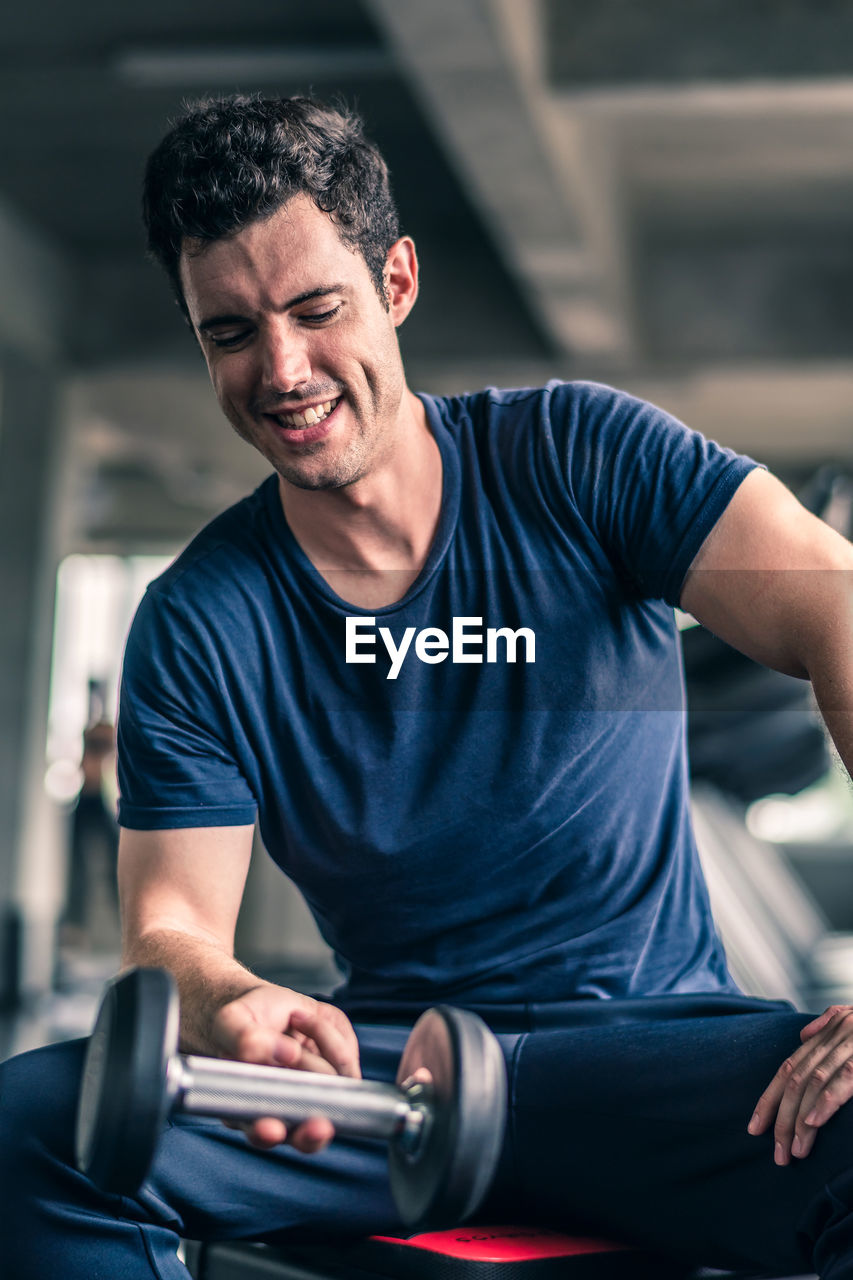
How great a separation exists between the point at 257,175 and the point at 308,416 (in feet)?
0.67

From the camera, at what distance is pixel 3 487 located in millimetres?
6078

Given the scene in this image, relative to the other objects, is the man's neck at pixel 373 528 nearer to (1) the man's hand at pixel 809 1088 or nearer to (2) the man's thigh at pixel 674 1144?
(2) the man's thigh at pixel 674 1144

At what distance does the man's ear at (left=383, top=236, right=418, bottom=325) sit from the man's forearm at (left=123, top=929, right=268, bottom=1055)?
1.97ft

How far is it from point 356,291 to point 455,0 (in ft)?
7.40

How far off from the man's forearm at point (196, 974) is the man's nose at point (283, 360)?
46 cm

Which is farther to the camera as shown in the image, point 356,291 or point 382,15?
point 382,15

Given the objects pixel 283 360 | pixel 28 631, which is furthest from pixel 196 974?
pixel 28 631

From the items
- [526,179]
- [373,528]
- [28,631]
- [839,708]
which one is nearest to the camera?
[839,708]

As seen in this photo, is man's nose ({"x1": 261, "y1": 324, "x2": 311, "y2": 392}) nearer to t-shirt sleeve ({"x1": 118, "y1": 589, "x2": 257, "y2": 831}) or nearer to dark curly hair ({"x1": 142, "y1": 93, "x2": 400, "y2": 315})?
dark curly hair ({"x1": 142, "y1": 93, "x2": 400, "y2": 315})

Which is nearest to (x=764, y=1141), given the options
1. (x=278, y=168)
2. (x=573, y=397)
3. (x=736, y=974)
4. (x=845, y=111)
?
(x=573, y=397)

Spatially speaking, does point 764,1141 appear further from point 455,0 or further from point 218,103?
point 455,0

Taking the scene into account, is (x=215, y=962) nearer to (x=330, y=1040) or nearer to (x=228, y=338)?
(x=330, y=1040)

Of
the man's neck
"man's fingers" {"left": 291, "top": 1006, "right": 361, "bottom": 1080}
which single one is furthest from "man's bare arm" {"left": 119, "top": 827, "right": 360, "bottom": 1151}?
the man's neck

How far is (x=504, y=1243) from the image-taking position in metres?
1.11
